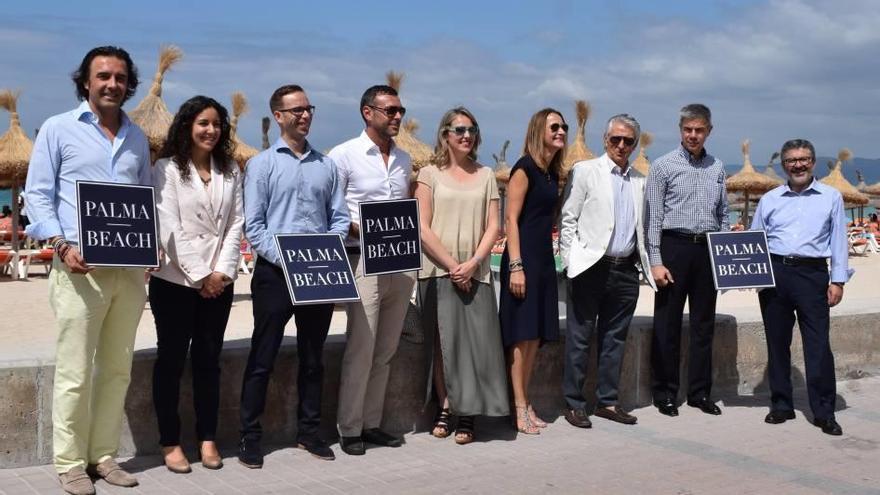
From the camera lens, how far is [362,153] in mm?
5516

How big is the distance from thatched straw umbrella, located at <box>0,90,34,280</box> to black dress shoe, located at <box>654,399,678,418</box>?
1540 cm

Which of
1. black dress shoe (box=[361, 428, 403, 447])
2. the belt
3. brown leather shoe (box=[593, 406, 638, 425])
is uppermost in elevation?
the belt

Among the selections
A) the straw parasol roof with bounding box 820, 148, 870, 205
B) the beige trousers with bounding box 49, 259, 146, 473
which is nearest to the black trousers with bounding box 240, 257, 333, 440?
the beige trousers with bounding box 49, 259, 146, 473

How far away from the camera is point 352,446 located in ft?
18.0

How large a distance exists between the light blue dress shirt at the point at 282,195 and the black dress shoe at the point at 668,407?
2767 millimetres

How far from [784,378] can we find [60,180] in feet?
15.1

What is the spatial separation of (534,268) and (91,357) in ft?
8.42

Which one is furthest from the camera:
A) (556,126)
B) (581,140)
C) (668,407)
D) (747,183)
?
(747,183)

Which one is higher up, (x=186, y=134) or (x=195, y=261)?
(x=186, y=134)

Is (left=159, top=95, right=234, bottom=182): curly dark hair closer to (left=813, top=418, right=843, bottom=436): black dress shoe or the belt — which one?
the belt

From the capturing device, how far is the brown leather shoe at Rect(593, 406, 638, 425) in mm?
6363

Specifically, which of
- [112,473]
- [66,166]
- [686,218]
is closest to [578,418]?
[686,218]

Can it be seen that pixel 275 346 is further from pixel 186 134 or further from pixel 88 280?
pixel 186 134

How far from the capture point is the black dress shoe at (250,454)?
5.12 meters
